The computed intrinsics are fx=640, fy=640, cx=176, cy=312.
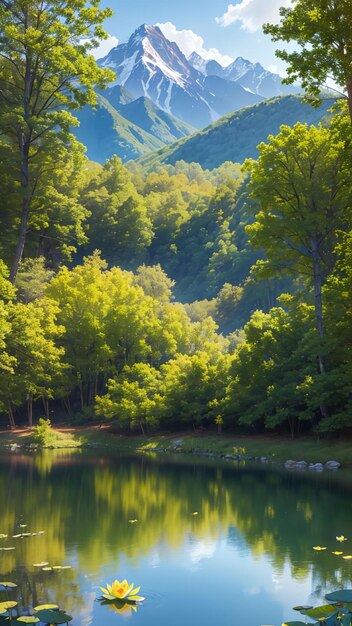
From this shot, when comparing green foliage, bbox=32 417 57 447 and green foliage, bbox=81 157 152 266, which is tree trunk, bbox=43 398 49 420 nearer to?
green foliage, bbox=32 417 57 447

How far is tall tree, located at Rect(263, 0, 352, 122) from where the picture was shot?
13258 mm

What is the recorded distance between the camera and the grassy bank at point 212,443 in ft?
80.4

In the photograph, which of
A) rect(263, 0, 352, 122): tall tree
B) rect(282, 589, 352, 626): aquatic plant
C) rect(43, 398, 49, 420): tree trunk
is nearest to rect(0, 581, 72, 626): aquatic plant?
rect(282, 589, 352, 626): aquatic plant

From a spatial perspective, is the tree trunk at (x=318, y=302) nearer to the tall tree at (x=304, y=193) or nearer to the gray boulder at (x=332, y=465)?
the tall tree at (x=304, y=193)

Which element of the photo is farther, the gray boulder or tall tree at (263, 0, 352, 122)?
the gray boulder

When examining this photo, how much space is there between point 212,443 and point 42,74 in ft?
61.3

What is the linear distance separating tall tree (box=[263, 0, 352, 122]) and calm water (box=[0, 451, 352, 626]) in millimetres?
8885

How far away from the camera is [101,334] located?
4422cm

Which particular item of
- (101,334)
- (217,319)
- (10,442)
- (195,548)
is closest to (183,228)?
(217,319)

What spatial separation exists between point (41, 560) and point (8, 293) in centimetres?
1901

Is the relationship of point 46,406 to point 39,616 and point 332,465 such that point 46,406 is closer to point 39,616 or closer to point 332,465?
point 332,465

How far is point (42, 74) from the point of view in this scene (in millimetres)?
25281

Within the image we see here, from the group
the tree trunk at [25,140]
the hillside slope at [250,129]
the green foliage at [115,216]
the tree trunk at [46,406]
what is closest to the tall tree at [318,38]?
the tree trunk at [25,140]

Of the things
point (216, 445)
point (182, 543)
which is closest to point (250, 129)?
point (216, 445)
